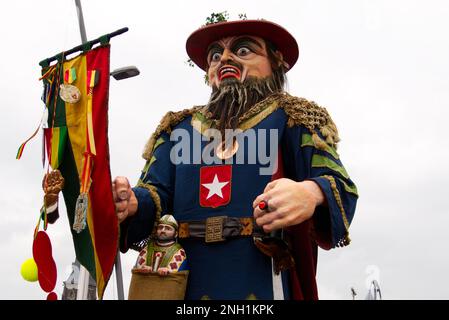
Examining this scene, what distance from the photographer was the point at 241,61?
423 centimetres

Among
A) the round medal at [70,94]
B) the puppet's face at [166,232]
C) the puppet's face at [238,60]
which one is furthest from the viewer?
the puppet's face at [238,60]

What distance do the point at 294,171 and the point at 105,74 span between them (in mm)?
1359

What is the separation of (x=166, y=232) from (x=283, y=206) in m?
0.85

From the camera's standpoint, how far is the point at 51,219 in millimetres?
3426

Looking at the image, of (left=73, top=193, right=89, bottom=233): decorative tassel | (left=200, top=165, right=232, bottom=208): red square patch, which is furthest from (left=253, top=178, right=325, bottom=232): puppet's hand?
(left=73, top=193, right=89, bottom=233): decorative tassel

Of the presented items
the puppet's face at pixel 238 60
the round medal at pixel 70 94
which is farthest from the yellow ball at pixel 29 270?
the puppet's face at pixel 238 60

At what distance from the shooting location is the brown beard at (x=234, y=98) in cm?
404

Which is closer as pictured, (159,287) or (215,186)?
(159,287)

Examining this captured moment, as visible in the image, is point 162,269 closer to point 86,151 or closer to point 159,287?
point 159,287

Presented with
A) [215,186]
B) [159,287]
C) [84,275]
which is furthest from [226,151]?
[84,275]

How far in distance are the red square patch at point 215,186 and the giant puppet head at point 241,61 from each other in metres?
0.33

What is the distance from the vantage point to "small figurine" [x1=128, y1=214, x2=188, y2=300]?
3.55 metres

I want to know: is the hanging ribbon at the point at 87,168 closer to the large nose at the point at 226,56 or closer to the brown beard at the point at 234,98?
the brown beard at the point at 234,98
